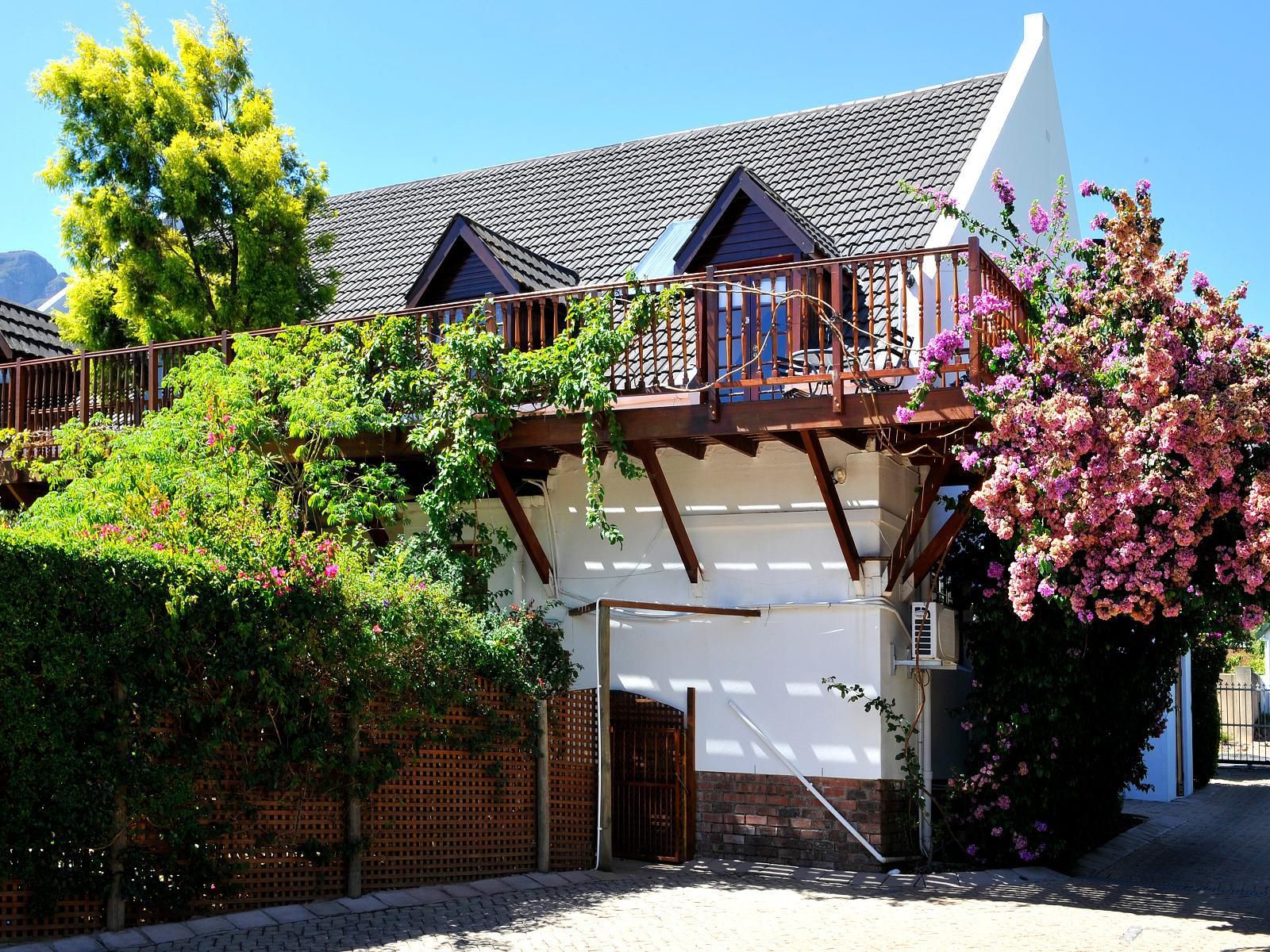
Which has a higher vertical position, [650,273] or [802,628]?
[650,273]

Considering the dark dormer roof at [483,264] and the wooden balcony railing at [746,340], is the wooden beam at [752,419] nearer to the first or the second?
the wooden balcony railing at [746,340]

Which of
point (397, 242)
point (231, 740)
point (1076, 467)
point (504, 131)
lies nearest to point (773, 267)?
point (1076, 467)

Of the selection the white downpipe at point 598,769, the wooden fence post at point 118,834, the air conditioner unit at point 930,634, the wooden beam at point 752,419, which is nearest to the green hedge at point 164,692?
the wooden fence post at point 118,834

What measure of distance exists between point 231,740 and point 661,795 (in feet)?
16.2

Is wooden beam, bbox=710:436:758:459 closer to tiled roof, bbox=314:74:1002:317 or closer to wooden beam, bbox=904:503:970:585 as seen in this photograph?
wooden beam, bbox=904:503:970:585

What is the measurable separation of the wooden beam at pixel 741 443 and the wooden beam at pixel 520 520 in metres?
2.16

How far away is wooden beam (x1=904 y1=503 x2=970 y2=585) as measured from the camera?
42.2 feet

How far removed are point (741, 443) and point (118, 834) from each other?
21.8 ft

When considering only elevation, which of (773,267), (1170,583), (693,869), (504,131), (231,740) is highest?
(504,131)

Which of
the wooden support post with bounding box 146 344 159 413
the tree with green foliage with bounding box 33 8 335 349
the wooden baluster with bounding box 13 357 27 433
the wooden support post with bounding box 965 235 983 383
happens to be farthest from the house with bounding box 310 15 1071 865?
the wooden baluster with bounding box 13 357 27 433

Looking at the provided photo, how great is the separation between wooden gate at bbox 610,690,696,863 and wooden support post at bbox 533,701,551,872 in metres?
1.26

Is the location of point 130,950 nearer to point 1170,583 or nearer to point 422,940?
point 422,940

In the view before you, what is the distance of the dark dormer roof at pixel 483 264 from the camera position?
49.3 ft

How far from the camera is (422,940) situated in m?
9.02
